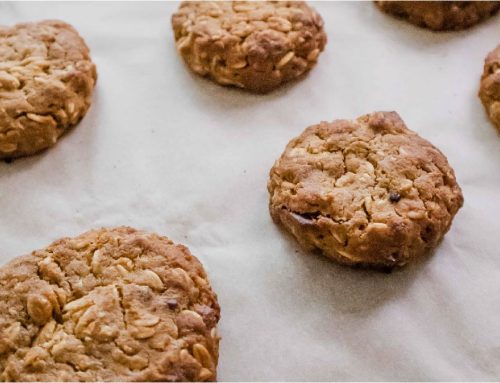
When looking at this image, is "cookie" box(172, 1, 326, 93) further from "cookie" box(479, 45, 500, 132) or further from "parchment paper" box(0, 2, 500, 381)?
"cookie" box(479, 45, 500, 132)

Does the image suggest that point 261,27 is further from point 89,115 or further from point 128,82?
point 89,115

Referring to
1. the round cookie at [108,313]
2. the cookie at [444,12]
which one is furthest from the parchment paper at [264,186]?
the round cookie at [108,313]

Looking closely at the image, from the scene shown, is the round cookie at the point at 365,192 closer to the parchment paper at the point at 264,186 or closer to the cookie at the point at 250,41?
the parchment paper at the point at 264,186

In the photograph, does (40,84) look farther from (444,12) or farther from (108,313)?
(444,12)

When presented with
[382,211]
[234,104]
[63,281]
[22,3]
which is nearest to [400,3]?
[234,104]

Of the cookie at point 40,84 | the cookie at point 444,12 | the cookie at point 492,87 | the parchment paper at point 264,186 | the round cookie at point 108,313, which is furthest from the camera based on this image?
the cookie at point 444,12

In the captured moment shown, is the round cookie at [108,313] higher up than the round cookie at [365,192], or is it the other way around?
the round cookie at [365,192]

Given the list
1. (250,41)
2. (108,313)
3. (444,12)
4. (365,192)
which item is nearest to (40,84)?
(250,41)
